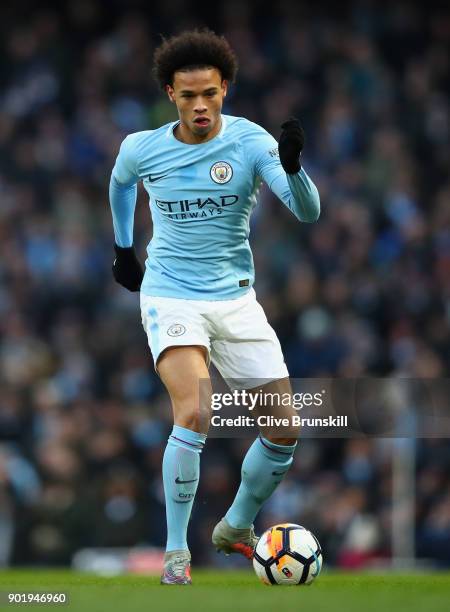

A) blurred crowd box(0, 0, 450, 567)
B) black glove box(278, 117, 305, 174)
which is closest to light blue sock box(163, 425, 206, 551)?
black glove box(278, 117, 305, 174)

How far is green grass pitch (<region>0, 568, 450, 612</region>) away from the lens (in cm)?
552

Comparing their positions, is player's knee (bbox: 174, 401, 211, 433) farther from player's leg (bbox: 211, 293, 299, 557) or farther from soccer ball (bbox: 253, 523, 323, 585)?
soccer ball (bbox: 253, 523, 323, 585)

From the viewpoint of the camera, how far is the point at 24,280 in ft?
48.6

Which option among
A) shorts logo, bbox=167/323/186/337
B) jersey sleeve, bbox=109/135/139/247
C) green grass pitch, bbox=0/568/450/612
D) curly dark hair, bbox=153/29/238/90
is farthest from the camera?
jersey sleeve, bbox=109/135/139/247

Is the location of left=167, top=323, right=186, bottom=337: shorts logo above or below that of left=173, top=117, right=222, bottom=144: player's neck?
below

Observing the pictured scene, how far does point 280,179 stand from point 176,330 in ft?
2.69

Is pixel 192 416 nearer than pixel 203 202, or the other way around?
pixel 192 416

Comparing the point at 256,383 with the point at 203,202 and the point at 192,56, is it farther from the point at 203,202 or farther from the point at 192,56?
the point at 192,56

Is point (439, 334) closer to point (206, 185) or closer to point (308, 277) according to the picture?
point (308, 277)

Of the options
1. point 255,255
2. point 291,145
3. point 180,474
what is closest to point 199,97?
point 291,145

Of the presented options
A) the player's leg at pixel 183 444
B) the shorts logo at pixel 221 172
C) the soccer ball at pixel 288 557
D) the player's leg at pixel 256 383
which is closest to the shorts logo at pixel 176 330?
the player's leg at pixel 183 444

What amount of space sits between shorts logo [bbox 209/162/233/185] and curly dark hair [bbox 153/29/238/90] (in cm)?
43

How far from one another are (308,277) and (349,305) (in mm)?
463

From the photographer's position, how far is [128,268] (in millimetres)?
7730
